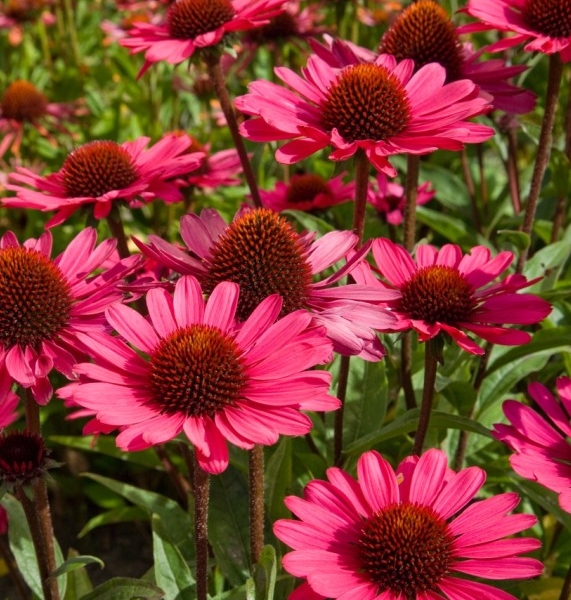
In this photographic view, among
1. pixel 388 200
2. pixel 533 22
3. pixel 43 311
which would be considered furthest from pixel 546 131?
pixel 43 311

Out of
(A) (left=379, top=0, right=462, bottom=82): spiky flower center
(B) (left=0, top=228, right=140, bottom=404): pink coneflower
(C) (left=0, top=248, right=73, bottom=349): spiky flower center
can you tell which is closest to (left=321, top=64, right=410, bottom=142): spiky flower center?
(A) (left=379, top=0, right=462, bottom=82): spiky flower center

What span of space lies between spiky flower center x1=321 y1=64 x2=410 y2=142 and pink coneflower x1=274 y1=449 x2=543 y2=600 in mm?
521

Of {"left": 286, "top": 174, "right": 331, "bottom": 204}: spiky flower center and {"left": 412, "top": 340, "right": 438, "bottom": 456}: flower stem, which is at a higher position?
{"left": 286, "top": 174, "right": 331, "bottom": 204}: spiky flower center

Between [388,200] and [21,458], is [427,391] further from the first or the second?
[388,200]

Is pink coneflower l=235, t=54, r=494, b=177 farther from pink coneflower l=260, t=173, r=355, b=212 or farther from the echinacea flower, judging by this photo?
pink coneflower l=260, t=173, r=355, b=212

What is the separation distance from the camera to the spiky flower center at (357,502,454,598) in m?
1.07

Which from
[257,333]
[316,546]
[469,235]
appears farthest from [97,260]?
[469,235]

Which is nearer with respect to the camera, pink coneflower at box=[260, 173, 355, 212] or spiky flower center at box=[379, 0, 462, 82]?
spiky flower center at box=[379, 0, 462, 82]

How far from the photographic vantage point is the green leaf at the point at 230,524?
146 cm

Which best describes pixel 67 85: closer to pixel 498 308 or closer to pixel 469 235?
pixel 469 235

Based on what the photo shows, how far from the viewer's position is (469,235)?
2209 millimetres

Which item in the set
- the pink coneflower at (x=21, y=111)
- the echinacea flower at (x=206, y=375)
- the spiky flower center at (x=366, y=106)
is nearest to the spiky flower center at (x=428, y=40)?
the spiky flower center at (x=366, y=106)

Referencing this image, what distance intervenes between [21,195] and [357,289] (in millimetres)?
667

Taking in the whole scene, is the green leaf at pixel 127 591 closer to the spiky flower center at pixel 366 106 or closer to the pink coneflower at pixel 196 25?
the spiky flower center at pixel 366 106
